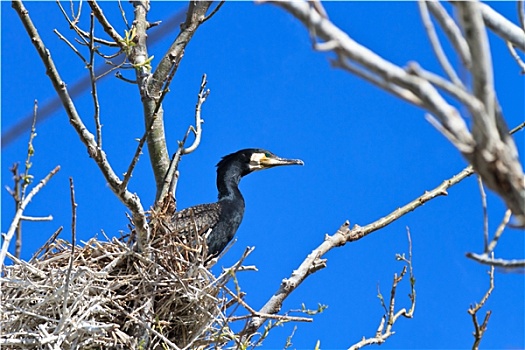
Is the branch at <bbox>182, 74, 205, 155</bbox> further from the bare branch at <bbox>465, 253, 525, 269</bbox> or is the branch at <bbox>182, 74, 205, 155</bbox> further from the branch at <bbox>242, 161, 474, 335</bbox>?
the bare branch at <bbox>465, 253, 525, 269</bbox>

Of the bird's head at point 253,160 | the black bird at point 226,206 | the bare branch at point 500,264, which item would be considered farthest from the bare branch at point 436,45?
the bird's head at point 253,160

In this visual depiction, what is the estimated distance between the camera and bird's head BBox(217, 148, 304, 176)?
6.11 metres

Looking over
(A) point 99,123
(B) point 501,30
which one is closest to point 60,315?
(A) point 99,123

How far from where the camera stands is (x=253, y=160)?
20.2 ft

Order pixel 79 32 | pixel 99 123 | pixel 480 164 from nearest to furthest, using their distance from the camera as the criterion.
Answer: pixel 480 164 → pixel 99 123 → pixel 79 32

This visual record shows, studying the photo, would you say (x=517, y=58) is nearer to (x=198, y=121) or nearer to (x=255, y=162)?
(x=198, y=121)

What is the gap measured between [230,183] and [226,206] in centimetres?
35

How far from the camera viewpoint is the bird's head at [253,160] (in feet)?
20.1

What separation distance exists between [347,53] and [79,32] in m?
3.29

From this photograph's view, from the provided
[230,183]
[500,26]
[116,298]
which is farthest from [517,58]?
[230,183]

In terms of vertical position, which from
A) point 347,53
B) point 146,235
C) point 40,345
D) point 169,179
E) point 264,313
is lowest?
point 347,53

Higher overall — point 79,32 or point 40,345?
point 79,32

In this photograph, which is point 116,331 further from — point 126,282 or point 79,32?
point 79,32

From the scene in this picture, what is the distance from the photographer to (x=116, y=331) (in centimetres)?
405
